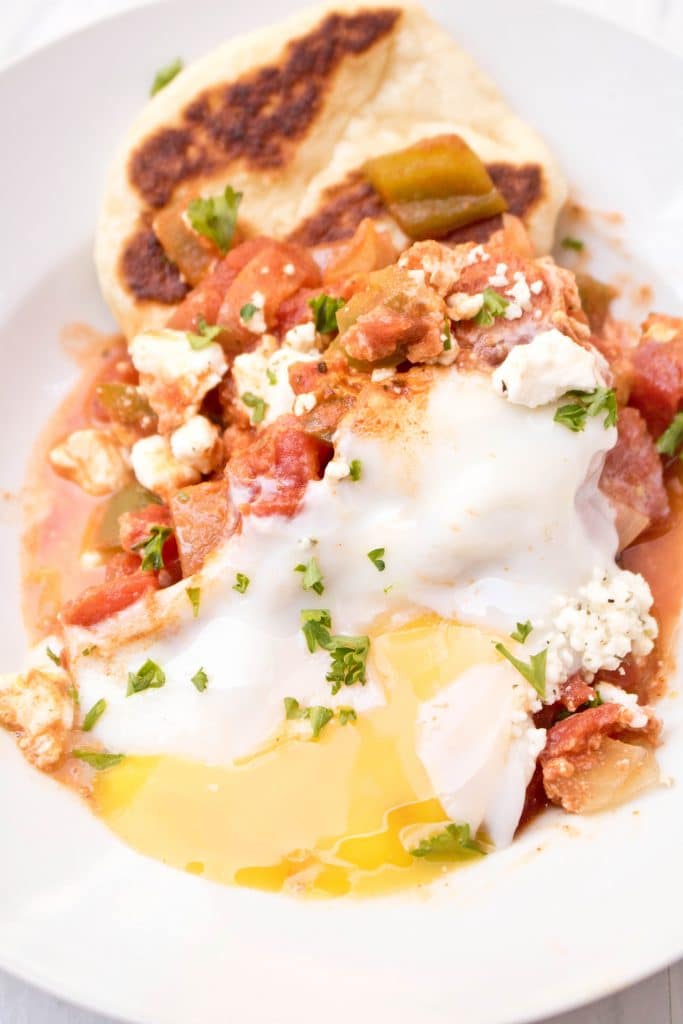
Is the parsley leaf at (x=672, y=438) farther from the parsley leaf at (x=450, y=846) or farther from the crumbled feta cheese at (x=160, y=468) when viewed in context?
the crumbled feta cheese at (x=160, y=468)

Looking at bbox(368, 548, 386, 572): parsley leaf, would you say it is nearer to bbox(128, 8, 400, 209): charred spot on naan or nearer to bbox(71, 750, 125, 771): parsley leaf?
bbox(71, 750, 125, 771): parsley leaf

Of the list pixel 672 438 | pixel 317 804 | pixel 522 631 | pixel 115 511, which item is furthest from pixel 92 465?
pixel 672 438

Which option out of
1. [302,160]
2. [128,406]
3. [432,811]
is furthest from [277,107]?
[432,811]

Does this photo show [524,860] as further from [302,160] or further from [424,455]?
[302,160]

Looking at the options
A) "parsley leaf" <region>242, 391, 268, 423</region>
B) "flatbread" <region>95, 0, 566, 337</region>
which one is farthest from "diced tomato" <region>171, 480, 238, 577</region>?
"flatbread" <region>95, 0, 566, 337</region>

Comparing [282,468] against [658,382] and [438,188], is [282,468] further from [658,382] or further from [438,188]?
[658,382]

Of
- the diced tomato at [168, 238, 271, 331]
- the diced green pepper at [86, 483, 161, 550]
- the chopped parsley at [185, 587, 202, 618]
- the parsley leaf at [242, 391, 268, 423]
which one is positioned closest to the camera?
the chopped parsley at [185, 587, 202, 618]
